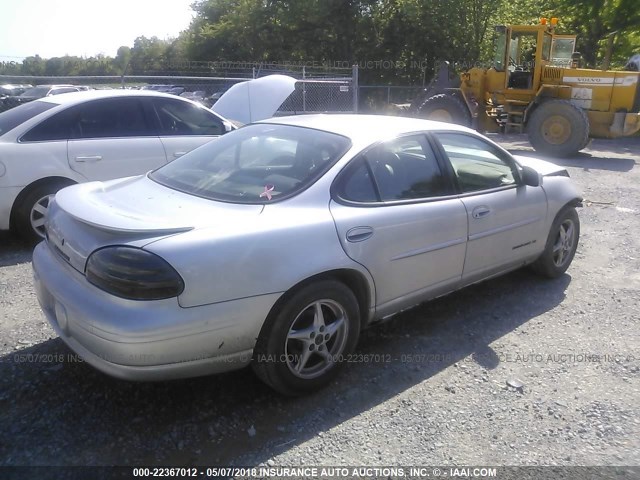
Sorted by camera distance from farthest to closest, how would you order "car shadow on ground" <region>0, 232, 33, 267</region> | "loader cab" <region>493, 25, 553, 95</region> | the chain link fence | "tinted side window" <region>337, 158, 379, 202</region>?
the chain link fence, "loader cab" <region>493, 25, 553, 95</region>, "car shadow on ground" <region>0, 232, 33, 267</region>, "tinted side window" <region>337, 158, 379, 202</region>

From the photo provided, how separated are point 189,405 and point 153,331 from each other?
2.29ft

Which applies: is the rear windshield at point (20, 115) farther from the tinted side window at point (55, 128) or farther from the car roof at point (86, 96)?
the tinted side window at point (55, 128)

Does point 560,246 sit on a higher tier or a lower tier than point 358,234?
lower

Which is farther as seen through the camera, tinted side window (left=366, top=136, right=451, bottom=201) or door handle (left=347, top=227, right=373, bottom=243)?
tinted side window (left=366, top=136, right=451, bottom=201)

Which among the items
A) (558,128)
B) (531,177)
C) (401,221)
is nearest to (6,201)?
(401,221)

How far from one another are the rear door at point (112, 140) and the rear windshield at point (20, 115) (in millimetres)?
331

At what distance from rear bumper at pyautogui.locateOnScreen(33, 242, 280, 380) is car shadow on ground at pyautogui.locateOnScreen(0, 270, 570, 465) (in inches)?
13.7

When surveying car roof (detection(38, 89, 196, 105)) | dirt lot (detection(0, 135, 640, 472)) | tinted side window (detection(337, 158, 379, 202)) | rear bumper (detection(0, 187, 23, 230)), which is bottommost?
dirt lot (detection(0, 135, 640, 472))

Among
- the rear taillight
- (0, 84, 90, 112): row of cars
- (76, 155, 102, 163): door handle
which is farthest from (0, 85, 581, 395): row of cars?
(0, 84, 90, 112): row of cars

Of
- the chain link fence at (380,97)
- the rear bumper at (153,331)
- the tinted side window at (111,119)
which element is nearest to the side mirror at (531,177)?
the rear bumper at (153,331)

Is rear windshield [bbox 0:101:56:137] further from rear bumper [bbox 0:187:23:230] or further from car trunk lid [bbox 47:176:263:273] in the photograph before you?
Result: car trunk lid [bbox 47:176:263:273]

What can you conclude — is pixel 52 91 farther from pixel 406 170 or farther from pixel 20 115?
pixel 406 170

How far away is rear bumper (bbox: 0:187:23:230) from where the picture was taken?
515cm

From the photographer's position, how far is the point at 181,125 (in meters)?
6.16
